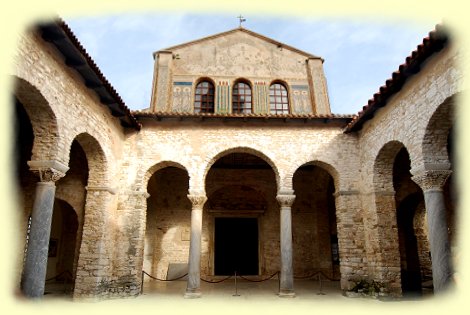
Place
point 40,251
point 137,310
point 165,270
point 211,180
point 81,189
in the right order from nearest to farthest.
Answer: point 40,251, point 137,310, point 81,189, point 165,270, point 211,180

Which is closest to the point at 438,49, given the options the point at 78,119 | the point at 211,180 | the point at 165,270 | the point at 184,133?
the point at 184,133

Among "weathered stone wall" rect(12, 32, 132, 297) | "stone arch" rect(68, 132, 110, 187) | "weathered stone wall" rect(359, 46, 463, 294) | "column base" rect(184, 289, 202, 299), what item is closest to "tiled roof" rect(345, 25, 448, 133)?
"weathered stone wall" rect(359, 46, 463, 294)

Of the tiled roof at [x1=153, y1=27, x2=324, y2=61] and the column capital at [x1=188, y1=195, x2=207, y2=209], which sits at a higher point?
Answer: the tiled roof at [x1=153, y1=27, x2=324, y2=61]

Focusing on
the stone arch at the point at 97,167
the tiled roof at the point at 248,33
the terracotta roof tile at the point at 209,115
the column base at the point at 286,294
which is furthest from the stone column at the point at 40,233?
the tiled roof at the point at 248,33

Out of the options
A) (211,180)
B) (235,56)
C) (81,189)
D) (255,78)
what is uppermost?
(235,56)

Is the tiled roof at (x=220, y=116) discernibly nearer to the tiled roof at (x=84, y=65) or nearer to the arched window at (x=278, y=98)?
the tiled roof at (x=84, y=65)

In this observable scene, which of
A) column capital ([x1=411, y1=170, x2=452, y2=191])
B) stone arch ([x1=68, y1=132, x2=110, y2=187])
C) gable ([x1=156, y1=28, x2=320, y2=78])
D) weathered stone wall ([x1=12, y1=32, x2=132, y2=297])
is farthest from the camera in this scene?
gable ([x1=156, y1=28, x2=320, y2=78])

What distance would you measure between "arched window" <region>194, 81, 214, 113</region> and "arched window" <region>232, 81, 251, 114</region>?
1.02m

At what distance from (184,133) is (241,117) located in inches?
78.4

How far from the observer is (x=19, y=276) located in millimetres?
10375

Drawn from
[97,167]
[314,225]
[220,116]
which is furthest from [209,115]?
[314,225]

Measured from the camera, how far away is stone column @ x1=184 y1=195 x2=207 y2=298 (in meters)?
10.0

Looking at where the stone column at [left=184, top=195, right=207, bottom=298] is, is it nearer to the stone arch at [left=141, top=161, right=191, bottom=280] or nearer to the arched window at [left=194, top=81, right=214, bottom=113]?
the stone arch at [left=141, top=161, right=191, bottom=280]

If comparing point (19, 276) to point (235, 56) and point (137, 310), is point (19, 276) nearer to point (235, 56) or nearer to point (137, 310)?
point (137, 310)
